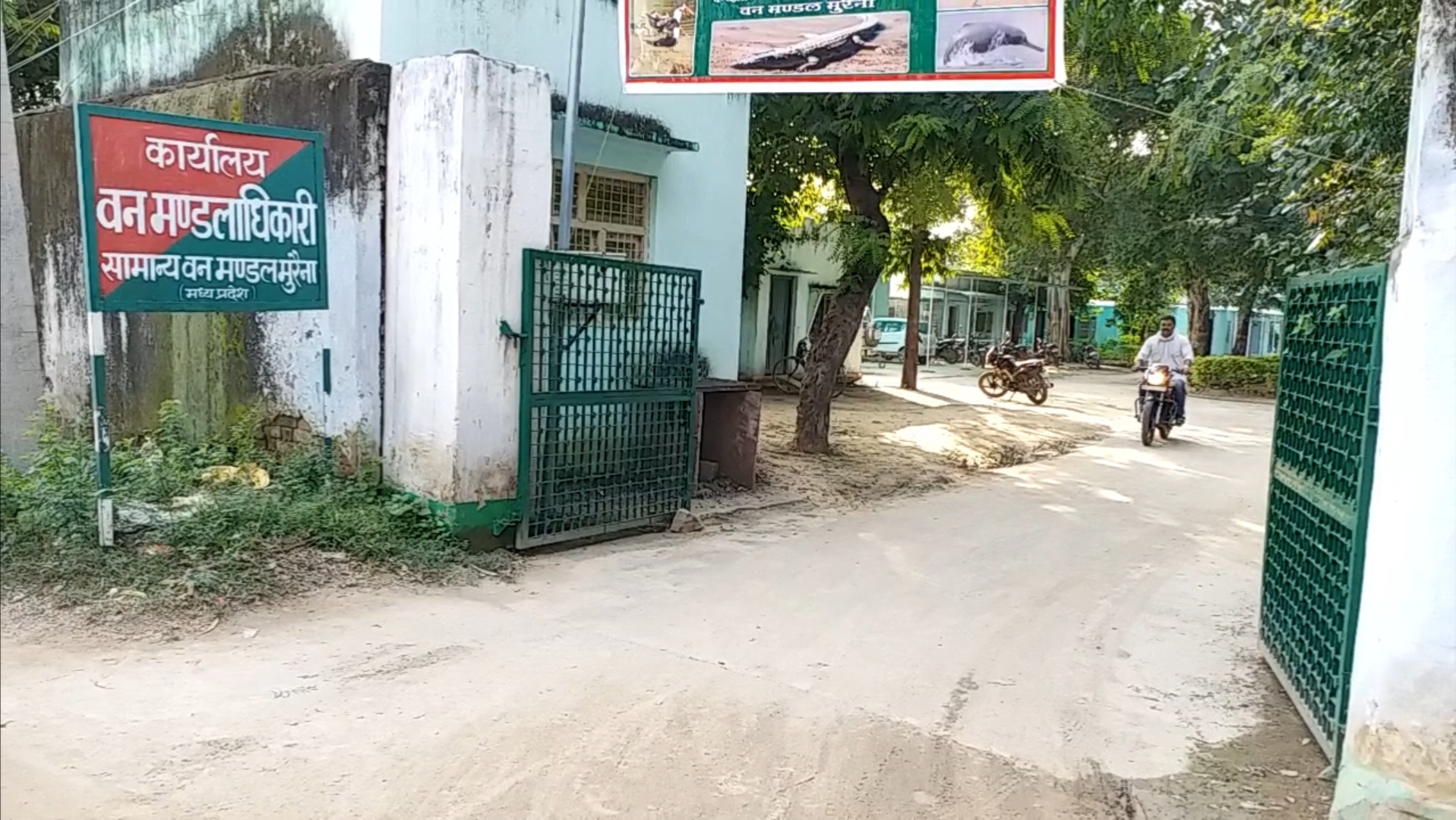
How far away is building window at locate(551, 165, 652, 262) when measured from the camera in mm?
8469

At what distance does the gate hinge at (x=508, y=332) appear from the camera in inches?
243

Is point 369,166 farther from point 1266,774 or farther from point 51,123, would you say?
point 1266,774

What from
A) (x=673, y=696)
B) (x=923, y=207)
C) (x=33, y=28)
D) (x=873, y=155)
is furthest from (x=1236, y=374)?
(x=33, y=28)

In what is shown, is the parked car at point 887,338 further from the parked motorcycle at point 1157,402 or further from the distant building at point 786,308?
the parked motorcycle at point 1157,402

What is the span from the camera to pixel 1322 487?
4215mm

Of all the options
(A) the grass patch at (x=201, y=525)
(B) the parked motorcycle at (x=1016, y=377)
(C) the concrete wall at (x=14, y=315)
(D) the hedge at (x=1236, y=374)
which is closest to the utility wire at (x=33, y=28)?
(A) the grass patch at (x=201, y=525)

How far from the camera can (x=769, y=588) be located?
607cm

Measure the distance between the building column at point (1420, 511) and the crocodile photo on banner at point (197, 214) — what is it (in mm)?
5156

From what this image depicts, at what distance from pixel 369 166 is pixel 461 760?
13.7ft

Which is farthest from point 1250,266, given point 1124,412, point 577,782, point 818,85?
point 577,782

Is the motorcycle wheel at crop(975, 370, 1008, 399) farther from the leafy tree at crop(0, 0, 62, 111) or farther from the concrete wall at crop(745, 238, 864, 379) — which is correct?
the leafy tree at crop(0, 0, 62, 111)

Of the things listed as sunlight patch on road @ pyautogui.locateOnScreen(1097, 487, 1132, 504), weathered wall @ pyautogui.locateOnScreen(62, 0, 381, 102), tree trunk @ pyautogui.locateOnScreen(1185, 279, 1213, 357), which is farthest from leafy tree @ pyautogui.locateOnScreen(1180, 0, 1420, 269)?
tree trunk @ pyautogui.locateOnScreen(1185, 279, 1213, 357)

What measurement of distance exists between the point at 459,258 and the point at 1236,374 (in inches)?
894

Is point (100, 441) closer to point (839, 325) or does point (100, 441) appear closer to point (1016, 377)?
point (839, 325)
